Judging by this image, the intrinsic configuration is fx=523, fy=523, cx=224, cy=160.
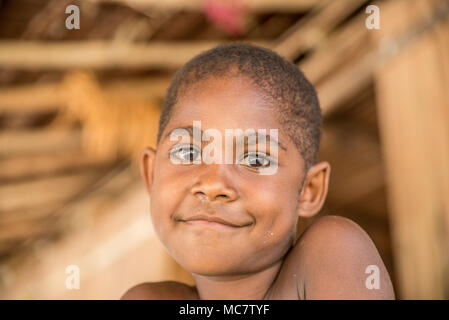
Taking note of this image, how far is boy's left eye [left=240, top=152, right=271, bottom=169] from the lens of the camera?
2.66ft

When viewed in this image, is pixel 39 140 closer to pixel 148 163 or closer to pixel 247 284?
pixel 148 163

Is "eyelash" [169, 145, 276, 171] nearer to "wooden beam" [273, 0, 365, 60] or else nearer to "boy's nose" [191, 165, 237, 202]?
"boy's nose" [191, 165, 237, 202]

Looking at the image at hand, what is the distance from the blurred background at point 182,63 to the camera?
6.54 feet

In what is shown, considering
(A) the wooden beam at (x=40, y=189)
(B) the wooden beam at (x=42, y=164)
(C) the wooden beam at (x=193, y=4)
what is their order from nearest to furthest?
(C) the wooden beam at (x=193, y=4), (B) the wooden beam at (x=42, y=164), (A) the wooden beam at (x=40, y=189)

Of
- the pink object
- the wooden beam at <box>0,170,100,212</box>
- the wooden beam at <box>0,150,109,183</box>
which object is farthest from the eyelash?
the wooden beam at <box>0,170,100,212</box>

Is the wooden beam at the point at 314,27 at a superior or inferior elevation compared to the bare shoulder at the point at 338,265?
superior

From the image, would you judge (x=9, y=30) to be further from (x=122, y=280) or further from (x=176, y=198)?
(x=122, y=280)

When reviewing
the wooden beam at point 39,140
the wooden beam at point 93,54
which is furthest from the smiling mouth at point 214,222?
the wooden beam at point 39,140

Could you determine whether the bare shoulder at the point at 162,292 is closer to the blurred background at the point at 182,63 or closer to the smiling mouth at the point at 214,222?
the smiling mouth at the point at 214,222

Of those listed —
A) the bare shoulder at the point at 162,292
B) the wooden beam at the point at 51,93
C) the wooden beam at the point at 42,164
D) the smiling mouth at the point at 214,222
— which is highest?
the wooden beam at the point at 51,93

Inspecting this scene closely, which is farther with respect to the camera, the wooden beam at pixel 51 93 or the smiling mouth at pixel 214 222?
the wooden beam at pixel 51 93

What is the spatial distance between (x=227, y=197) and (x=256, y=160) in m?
0.09
